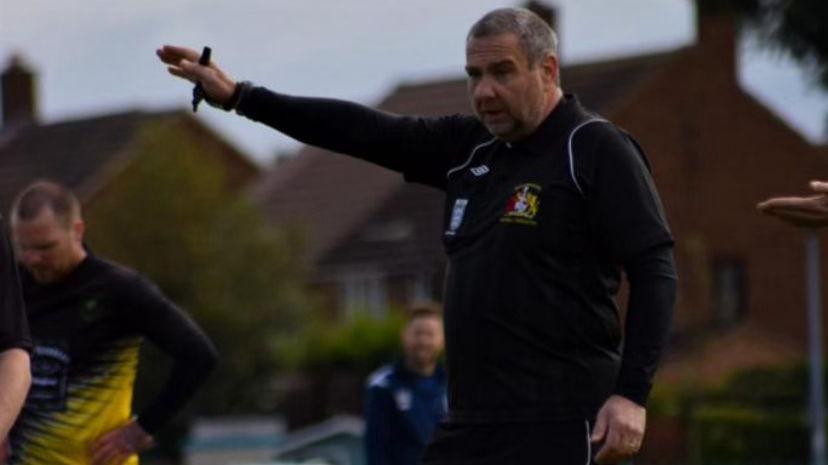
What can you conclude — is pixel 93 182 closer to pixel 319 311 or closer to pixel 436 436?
pixel 319 311

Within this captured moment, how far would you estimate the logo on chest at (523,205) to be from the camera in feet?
27.0

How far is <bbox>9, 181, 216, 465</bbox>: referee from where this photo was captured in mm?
10688

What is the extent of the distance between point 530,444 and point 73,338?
3.10m

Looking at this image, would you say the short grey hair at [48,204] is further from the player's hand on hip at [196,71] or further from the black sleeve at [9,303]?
the black sleeve at [9,303]

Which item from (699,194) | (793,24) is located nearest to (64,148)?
(699,194)

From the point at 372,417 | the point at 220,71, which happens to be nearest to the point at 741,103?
the point at 372,417

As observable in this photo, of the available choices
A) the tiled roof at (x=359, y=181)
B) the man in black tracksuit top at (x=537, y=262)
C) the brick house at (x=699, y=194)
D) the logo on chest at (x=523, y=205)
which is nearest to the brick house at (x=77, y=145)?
the tiled roof at (x=359, y=181)

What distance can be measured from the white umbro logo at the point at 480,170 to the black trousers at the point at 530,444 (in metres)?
0.82

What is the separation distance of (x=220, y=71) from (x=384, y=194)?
210ft

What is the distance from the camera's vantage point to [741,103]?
6644 centimetres

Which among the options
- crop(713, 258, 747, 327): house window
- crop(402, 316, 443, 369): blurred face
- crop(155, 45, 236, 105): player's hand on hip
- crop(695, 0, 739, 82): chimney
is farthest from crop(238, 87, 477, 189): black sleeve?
crop(713, 258, 747, 327): house window

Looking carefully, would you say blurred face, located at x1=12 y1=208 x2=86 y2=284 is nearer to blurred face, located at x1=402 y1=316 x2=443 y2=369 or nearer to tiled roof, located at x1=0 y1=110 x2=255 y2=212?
blurred face, located at x1=402 y1=316 x2=443 y2=369

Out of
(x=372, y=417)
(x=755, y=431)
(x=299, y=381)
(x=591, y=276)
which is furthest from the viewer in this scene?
(x=299, y=381)

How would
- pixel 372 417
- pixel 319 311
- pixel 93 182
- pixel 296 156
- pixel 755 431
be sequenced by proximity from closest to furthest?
pixel 372 417 < pixel 755 431 < pixel 319 311 < pixel 93 182 < pixel 296 156
